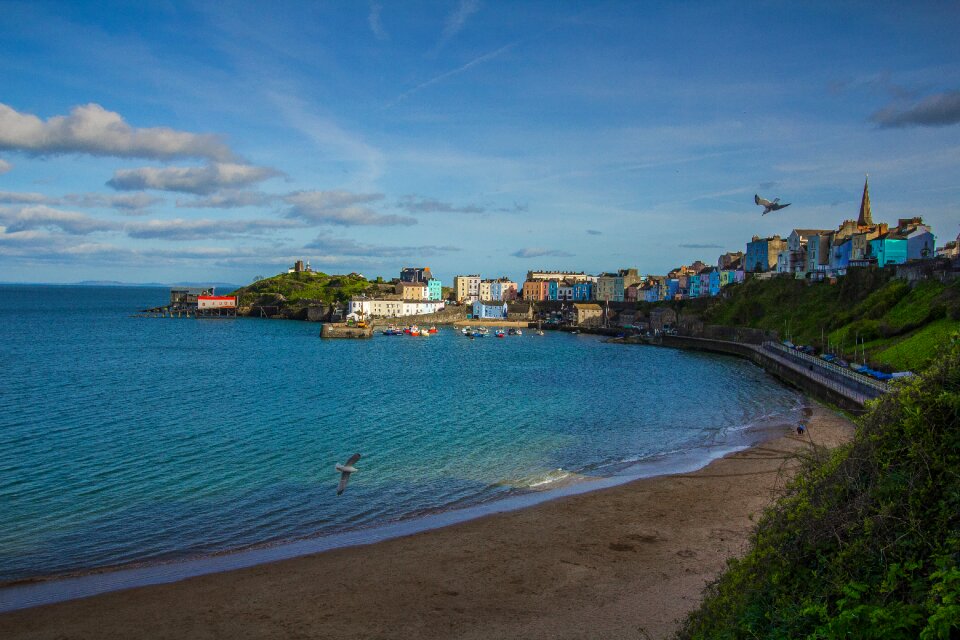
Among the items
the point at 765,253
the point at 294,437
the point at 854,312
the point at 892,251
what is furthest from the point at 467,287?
the point at 294,437

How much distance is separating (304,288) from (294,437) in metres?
146

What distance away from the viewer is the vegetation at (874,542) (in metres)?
5.43

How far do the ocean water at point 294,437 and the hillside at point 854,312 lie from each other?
812 centimetres

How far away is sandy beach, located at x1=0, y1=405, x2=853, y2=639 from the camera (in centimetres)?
1248

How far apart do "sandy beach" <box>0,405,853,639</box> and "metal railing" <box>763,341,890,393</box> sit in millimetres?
12191

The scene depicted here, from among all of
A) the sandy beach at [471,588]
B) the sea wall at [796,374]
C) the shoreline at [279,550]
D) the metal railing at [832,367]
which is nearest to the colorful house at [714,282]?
the sea wall at [796,374]

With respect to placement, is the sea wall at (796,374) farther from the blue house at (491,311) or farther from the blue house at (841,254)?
the blue house at (491,311)

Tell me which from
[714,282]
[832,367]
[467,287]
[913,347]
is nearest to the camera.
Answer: [913,347]

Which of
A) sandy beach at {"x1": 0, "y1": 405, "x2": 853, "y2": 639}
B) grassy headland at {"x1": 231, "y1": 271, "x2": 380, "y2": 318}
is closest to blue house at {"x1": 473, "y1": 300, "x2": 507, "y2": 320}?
grassy headland at {"x1": 231, "y1": 271, "x2": 380, "y2": 318}

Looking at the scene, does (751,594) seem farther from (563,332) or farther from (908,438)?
(563,332)

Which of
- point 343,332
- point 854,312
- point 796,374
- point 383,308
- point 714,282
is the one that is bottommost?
point 796,374

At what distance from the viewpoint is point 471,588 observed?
14398 millimetres

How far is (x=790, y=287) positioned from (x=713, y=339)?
11848 mm

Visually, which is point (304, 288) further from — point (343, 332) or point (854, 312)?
point (854, 312)
